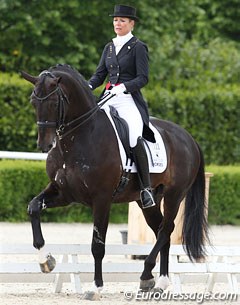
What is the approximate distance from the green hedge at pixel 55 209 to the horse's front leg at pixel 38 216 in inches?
264

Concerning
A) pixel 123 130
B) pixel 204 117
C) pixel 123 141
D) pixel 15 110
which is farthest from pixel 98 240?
pixel 204 117

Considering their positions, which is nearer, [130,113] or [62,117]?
[62,117]

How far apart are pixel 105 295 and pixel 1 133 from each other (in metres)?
9.53

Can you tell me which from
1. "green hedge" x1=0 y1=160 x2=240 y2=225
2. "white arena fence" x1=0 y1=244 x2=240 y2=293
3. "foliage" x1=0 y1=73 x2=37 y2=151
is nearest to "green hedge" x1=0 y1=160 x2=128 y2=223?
"green hedge" x1=0 y1=160 x2=240 y2=225

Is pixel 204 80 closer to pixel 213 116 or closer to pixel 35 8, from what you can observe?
pixel 213 116

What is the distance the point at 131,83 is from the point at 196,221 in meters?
1.85

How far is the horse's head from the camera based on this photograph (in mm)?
8898

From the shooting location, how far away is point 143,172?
32.5 ft

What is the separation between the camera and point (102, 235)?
9.52m

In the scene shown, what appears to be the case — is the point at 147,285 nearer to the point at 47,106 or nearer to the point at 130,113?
the point at 130,113

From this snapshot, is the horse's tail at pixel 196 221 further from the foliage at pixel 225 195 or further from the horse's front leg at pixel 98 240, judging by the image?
the foliage at pixel 225 195

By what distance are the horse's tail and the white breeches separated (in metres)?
1.37

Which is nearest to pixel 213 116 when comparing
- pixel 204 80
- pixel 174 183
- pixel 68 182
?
pixel 204 80

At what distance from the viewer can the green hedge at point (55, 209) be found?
54.9 ft
